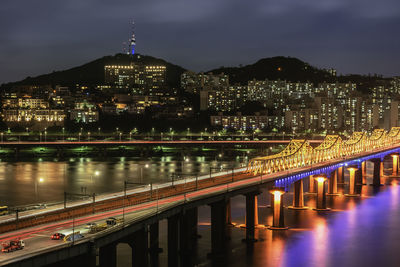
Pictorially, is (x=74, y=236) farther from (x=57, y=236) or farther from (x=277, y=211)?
(x=277, y=211)

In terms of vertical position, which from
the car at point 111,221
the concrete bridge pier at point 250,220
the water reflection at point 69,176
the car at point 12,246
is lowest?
the water reflection at point 69,176

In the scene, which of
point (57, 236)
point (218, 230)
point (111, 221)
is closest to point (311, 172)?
point (218, 230)

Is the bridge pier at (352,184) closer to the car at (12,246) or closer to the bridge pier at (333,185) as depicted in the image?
the bridge pier at (333,185)

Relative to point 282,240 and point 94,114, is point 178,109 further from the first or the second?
point 282,240

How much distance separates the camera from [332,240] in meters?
41.2

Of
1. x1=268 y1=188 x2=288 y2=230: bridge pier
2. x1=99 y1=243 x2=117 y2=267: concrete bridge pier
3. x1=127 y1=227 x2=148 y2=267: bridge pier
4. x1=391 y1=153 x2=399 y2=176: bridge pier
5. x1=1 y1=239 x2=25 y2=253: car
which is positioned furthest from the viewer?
x1=391 y1=153 x2=399 y2=176: bridge pier

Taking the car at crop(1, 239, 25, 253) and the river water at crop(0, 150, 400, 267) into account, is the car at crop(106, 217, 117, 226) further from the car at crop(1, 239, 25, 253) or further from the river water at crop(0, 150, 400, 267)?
the river water at crop(0, 150, 400, 267)

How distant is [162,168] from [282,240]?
51.5 meters

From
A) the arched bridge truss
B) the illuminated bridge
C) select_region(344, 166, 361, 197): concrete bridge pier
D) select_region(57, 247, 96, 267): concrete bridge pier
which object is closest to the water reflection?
the arched bridge truss

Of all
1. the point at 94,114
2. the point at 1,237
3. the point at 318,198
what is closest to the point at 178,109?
the point at 94,114

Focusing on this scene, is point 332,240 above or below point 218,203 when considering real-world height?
below

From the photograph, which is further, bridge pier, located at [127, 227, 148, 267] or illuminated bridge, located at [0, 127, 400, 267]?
bridge pier, located at [127, 227, 148, 267]

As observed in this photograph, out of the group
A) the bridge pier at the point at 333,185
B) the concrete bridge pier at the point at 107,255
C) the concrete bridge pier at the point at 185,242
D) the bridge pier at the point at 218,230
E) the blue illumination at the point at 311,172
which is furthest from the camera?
the bridge pier at the point at 333,185

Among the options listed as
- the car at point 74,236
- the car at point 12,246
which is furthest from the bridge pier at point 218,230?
the car at point 12,246
